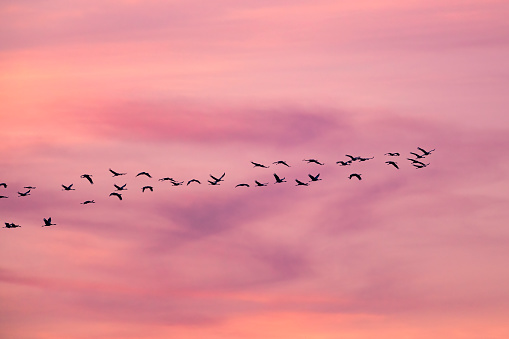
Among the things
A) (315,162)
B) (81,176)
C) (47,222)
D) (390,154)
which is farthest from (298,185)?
(47,222)

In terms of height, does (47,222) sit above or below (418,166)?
below

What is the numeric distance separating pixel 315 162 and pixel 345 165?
5398 millimetres

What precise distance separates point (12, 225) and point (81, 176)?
21.0 metres

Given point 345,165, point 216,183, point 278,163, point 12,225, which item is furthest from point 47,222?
point 345,165

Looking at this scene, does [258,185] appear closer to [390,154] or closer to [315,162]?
[315,162]

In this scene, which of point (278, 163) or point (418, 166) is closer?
point (278, 163)

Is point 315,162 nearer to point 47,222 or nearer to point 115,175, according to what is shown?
point 115,175

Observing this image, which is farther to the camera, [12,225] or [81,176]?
[12,225]

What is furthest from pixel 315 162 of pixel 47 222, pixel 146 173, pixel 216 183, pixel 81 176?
pixel 47 222

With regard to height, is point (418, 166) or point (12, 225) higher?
point (418, 166)

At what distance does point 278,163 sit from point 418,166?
2966 centimetres

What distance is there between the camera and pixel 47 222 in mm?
164000

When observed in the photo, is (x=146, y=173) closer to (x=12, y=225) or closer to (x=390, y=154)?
(x=12, y=225)

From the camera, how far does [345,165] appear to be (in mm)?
156625
